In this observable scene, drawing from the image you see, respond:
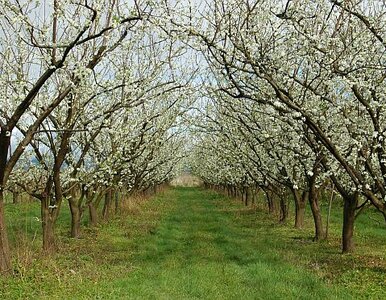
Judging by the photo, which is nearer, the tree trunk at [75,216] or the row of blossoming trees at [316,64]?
the row of blossoming trees at [316,64]

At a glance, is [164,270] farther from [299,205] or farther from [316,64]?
[299,205]

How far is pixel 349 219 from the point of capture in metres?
13.7

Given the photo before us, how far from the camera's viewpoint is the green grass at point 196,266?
30.1ft

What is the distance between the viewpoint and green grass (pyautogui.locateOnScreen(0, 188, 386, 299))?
9.17m

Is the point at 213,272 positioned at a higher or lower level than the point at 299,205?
lower

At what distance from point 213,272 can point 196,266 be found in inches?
A: 29.1

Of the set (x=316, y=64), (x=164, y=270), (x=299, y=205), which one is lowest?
(x=164, y=270)

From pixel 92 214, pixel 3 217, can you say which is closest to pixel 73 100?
pixel 3 217

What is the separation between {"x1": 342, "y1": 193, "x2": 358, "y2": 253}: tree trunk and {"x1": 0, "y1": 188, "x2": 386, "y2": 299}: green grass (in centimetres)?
36

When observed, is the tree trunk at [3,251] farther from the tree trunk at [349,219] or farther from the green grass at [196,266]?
the tree trunk at [349,219]

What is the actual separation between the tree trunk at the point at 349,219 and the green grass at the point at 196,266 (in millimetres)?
356

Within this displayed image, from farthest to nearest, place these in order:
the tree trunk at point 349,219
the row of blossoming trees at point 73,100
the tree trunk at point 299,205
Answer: the tree trunk at point 299,205 → the tree trunk at point 349,219 → the row of blossoming trees at point 73,100

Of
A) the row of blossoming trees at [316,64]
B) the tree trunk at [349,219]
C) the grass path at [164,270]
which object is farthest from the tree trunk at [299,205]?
the row of blossoming trees at [316,64]

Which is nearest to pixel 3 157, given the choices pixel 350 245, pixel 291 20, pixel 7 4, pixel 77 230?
pixel 7 4
